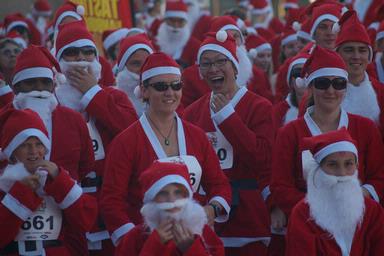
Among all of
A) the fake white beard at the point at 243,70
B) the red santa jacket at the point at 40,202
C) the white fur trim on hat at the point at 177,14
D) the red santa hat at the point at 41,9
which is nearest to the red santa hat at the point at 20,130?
the red santa jacket at the point at 40,202

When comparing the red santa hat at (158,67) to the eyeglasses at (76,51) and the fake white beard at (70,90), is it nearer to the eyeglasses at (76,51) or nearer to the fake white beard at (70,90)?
the fake white beard at (70,90)

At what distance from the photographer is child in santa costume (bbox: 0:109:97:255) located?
265 inches

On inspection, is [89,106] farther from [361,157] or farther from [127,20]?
[127,20]

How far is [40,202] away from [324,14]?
4.36 meters

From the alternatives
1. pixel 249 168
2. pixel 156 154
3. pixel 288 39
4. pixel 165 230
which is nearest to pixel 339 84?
pixel 249 168

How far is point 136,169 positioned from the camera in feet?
23.4

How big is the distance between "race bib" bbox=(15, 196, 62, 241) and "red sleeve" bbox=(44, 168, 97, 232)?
80 millimetres

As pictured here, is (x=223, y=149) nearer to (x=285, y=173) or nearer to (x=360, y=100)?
(x=285, y=173)

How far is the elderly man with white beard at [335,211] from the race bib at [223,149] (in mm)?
1160

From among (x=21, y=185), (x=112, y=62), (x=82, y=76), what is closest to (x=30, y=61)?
(x=82, y=76)

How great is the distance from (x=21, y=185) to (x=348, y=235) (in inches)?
85.1

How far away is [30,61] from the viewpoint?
7.73 m

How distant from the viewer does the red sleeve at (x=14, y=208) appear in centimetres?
668

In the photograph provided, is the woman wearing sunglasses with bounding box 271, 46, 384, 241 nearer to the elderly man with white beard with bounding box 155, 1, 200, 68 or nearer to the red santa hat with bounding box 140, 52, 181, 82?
the red santa hat with bounding box 140, 52, 181, 82
